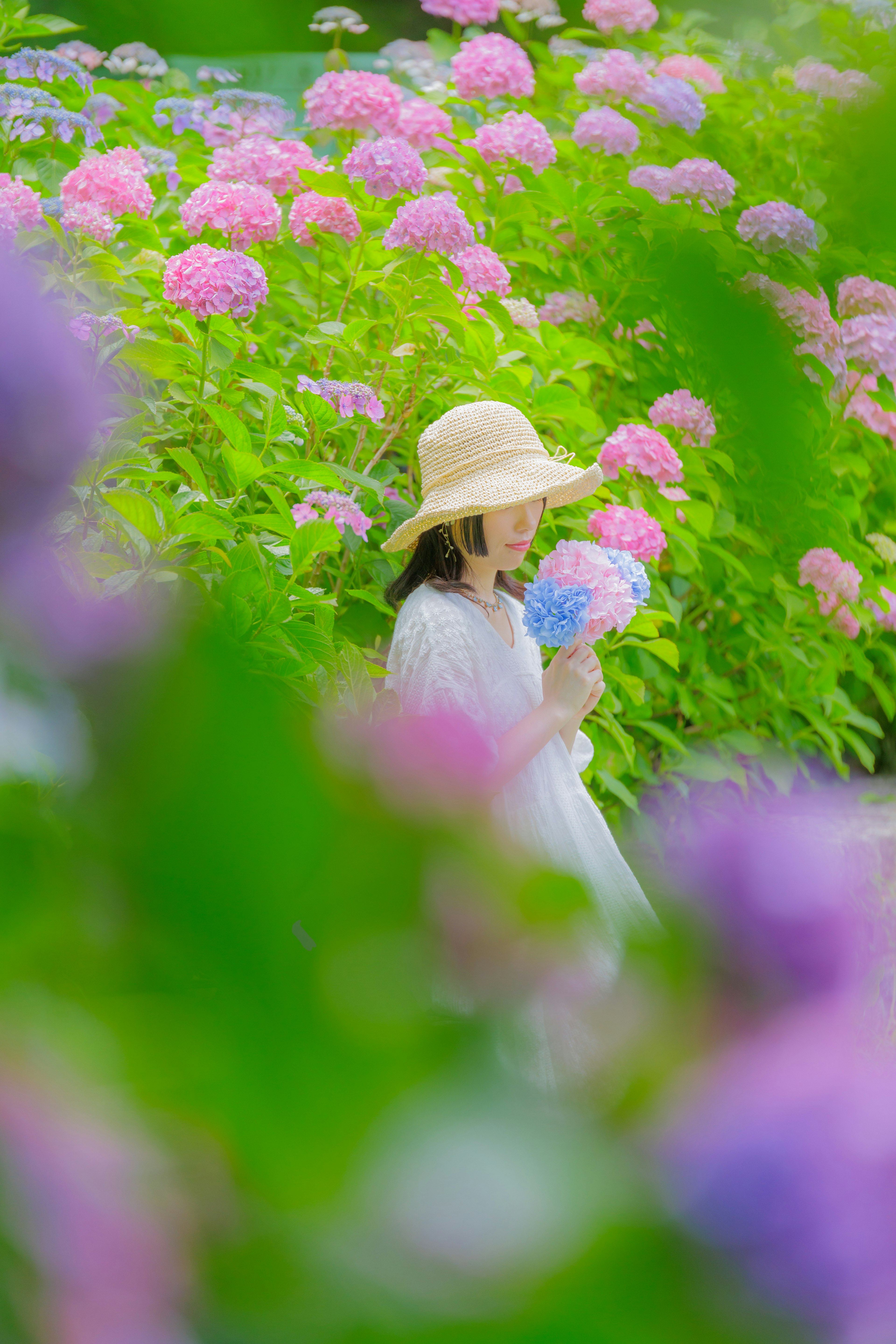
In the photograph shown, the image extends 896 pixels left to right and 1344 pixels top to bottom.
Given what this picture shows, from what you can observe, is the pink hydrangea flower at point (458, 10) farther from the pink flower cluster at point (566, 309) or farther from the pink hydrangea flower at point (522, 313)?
the pink hydrangea flower at point (522, 313)

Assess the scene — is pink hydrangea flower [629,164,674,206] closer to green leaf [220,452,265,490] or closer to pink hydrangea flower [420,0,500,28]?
pink hydrangea flower [420,0,500,28]

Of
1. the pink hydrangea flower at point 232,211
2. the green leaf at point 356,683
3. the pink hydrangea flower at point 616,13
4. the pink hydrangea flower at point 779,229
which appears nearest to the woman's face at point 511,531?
the green leaf at point 356,683

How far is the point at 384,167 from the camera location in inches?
80.7

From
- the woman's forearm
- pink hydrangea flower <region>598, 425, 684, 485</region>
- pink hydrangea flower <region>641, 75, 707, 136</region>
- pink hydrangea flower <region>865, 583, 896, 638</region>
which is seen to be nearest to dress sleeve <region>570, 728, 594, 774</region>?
the woman's forearm

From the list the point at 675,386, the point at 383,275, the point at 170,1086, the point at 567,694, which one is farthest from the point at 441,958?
the point at 383,275

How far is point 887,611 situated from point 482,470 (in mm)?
1459

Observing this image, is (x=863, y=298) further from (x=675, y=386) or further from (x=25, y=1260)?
(x=25, y=1260)

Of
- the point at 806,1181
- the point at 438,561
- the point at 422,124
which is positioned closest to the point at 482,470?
the point at 438,561

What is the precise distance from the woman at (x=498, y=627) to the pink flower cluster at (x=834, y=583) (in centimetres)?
48

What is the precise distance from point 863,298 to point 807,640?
2.87 meters

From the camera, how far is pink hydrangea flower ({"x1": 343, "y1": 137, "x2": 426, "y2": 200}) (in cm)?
205

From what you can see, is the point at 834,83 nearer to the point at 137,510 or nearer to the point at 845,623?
the point at 137,510

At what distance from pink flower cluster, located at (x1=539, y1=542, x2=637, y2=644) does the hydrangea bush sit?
0.21 meters

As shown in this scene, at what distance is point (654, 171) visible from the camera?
33 centimetres
